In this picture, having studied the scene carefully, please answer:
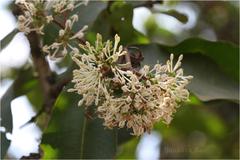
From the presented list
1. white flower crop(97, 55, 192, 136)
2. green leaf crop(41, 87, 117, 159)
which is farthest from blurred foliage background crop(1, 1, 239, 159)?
white flower crop(97, 55, 192, 136)

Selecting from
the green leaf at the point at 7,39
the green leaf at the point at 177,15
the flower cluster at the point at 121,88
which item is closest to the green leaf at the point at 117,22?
the green leaf at the point at 177,15

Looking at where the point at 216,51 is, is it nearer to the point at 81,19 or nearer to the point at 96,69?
the point at 81,19

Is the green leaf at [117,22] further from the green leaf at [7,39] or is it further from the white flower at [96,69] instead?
the white flower at [96,69]

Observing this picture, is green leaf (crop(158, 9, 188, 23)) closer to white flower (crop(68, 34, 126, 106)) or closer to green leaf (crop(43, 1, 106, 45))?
green leaf (crop(43, 1, 106, 45))

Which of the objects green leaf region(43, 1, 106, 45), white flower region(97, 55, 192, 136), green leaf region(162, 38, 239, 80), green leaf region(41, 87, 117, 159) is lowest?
green leaf region(41, 87, 117, 159)

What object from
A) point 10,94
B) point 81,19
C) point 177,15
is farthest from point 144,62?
point 10,94

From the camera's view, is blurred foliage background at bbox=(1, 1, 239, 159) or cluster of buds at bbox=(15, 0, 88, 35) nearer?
cluster of buds at bbox=(15, 0, 88, 35)

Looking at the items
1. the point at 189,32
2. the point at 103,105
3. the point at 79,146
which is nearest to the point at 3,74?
the point at 79,146

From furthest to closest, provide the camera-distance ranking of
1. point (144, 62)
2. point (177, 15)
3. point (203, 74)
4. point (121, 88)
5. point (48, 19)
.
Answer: point (177, 15) → point (203, 74) → point (144, 62) → point (48, 19) → point (121, 88)
